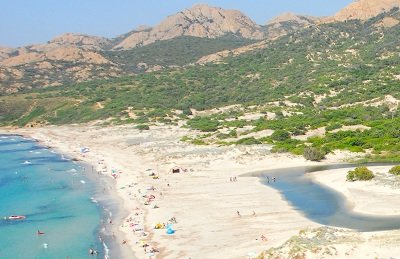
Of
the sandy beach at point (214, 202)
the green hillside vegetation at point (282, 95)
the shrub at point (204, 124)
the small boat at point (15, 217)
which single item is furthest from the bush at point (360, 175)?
the shrub at point (204, 124)

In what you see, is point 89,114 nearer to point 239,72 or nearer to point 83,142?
point 83,142

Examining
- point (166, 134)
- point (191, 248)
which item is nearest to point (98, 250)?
point (191, 248)

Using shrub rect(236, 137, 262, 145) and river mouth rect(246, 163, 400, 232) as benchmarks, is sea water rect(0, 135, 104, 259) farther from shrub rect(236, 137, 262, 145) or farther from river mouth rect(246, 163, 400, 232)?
shrub rect(236, 137, 262, 145)

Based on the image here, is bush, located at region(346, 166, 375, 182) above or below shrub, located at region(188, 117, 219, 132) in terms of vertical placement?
below

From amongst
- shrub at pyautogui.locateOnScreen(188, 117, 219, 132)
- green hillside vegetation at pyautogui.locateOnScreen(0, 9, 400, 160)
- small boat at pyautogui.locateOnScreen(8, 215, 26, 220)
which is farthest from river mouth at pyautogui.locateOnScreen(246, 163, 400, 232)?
shrub at pyautogui.locateOnScreen(188, 117, 219, 132)

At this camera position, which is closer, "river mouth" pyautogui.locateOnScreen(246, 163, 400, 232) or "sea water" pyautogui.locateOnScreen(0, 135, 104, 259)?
"river mouth" pyautogui.locateOnScreen(246, 163, 400, 232)

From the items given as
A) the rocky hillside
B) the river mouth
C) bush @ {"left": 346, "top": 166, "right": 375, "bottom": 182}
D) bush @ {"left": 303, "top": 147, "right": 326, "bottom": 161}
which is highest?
the rocky hillside
